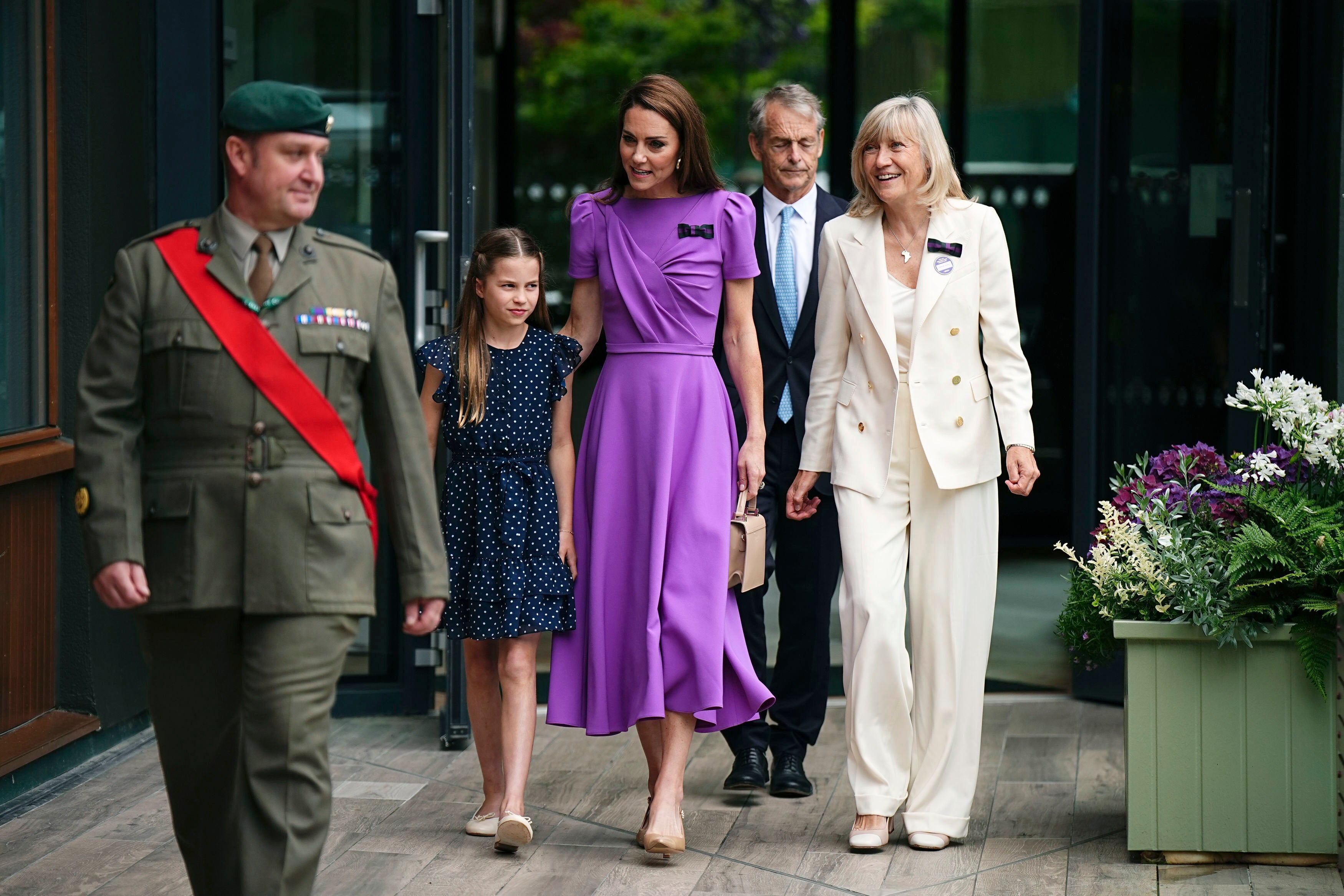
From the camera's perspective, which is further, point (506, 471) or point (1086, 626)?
point (1086, 626)

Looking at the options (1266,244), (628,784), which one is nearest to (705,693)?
(628,784)

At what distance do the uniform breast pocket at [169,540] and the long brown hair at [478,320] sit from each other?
4.01ft

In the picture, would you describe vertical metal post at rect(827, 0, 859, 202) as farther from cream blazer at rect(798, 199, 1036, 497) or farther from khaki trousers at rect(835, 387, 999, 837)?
khaki trousers at rect(835, 387, 999, 837)

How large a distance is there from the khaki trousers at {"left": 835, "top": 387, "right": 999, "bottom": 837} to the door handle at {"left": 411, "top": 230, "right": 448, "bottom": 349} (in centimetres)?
164

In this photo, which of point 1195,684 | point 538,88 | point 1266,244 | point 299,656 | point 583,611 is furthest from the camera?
point 538,88

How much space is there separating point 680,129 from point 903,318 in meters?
0.70

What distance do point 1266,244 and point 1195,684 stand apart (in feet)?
6.67

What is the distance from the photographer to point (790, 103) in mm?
4516

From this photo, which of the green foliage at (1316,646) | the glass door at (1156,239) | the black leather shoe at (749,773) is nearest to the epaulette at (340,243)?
the black leather shoe at (749,773)

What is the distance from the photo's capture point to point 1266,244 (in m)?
5.43

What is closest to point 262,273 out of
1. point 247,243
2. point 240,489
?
point 247,243

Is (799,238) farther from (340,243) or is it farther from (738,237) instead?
(340,243)

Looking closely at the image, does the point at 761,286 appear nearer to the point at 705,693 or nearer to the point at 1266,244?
the point at 705,693

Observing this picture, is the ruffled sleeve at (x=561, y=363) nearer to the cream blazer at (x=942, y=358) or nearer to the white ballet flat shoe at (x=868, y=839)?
the cream blazer at (x=942, y=358)
